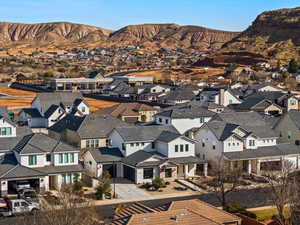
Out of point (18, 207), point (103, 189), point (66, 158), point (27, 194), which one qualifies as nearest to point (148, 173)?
point (103, 189)

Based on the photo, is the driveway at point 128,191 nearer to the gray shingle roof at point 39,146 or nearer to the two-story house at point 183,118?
the gray shingle roof at point 39,146

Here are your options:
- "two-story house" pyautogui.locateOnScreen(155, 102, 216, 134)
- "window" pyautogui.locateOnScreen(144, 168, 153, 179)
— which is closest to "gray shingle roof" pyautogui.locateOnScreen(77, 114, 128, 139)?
"two-story house" pyautogui.locateOnScreen(155, 102, 216, 134)

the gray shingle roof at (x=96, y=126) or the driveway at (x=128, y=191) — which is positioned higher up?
the gray shingle roof at (x=96, y=126)

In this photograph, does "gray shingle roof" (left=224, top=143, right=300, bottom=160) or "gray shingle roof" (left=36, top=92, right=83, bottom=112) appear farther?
"gray shingle roof" (left=36, top=92, right=83, bottom=112)

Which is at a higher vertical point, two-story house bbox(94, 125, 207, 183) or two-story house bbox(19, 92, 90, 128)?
two-story house bbox(19, 92, 90, 128)

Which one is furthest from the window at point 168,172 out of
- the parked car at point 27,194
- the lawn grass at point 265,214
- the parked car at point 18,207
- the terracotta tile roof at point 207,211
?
the terracotta tile roof at point 207,211

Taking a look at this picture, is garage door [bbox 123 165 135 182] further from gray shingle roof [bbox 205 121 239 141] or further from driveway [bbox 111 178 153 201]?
gray shingle roof [bbox 205 121 239 141]

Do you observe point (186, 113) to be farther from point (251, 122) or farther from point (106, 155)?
point (106, 155)

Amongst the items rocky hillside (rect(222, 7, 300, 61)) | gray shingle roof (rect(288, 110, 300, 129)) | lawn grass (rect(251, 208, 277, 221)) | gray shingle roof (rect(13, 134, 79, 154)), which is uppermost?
rocky hillside (rect(222, 7, 300, 61))
